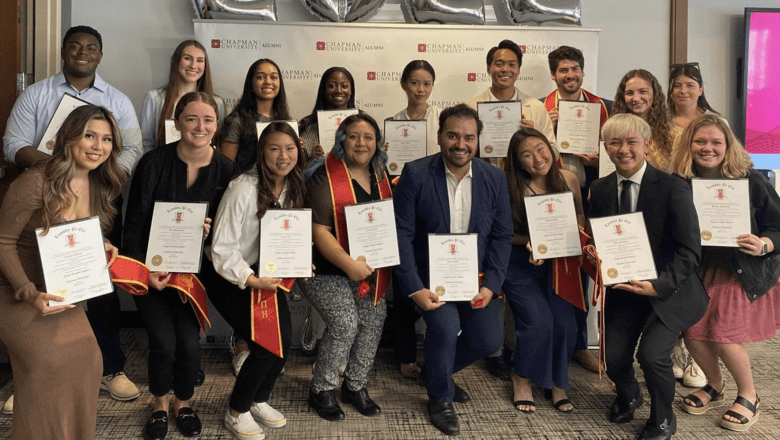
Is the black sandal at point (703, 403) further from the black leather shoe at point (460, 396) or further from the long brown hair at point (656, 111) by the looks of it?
the long brown hair at point (656, 111)

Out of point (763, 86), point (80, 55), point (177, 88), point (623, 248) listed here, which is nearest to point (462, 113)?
point (623, 248)

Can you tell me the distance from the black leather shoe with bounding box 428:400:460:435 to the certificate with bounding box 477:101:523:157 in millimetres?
1638

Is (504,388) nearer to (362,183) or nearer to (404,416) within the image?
(404,416)

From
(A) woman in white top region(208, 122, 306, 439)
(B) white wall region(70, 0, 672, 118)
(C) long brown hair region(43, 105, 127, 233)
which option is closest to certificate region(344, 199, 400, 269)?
(A) woman in white top region(208, 122, 306, 439)

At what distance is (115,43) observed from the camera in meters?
5.14

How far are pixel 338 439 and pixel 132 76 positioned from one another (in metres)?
3.55

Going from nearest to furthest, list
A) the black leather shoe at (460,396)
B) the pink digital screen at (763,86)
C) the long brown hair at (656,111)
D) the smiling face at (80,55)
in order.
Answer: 1. the black leather shoe at (460,396)
2. the smiling face at (80,55)
3. the long brown hair at (656,111)
4. the pink digital screen at (763,86)

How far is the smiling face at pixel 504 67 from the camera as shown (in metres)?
4.29

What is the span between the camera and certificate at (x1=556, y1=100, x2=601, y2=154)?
413 centimetres

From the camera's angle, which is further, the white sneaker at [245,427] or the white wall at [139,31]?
the white wall at [139,31]

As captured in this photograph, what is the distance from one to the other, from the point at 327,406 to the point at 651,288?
1.77 metres

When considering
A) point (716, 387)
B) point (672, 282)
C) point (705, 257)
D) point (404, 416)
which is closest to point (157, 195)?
point (404, 416)

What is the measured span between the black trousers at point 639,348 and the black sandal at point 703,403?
0.35 metres

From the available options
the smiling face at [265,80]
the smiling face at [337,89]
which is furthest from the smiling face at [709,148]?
the smiling face at [265,80]
